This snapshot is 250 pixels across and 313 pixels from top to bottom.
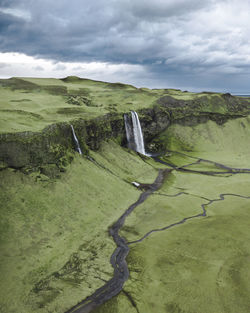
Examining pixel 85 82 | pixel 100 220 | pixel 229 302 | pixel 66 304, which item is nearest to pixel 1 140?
pixel 100 220

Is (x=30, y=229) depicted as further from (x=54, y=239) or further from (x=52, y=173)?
(x=52, y=173)

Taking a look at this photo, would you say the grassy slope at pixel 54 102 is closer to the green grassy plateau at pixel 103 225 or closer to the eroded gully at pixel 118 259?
the green grassy plateau at pixel 103 225

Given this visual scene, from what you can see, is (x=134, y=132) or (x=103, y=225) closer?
(x=103, y=225)

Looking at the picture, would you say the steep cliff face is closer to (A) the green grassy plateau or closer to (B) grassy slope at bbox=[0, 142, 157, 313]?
(A) the green grassy plateau

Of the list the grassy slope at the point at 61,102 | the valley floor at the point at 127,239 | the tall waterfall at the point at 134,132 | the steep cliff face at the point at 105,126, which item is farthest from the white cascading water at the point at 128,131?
the valley floor at the point at 127,239

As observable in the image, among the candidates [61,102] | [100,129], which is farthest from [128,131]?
[61,102]

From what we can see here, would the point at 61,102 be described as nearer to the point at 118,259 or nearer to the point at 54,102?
the point at 54,102
